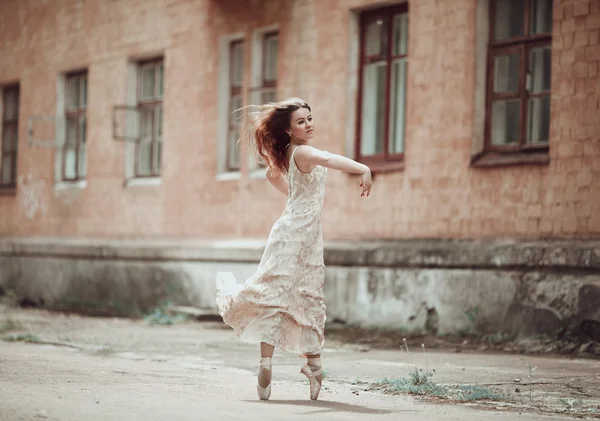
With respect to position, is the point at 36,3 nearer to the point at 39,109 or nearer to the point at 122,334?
the point at 39,109

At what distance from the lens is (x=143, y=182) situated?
56.9 ft

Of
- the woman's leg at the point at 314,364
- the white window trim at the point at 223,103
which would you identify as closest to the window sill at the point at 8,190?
the white window trim at the point at 223,103

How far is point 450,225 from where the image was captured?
39.4 feet

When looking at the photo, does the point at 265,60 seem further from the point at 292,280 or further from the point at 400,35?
the point at 292,280

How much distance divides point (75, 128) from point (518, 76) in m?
9.66

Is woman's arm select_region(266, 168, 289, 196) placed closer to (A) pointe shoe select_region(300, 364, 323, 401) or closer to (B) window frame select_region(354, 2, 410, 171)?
(A) pointe shoe select_region(300, 364, 323, 401)

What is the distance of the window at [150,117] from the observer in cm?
1723

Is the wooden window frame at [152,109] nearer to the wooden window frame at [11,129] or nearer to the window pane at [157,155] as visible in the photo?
the window pane at [157,155]

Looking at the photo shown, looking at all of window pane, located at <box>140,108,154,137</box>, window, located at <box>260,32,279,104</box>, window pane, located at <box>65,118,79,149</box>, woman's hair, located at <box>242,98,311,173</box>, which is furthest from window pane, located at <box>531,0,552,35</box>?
window pane, located at <box>65,118,79,149</box>

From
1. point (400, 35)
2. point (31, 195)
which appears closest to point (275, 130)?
point (400, 35)

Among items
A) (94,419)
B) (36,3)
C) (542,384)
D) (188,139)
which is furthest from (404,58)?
(36,3)

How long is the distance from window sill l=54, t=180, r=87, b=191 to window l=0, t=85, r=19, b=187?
2001 mm

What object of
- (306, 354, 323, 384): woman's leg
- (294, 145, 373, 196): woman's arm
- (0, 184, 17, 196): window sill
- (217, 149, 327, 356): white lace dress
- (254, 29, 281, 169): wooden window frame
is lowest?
(306, 354, 323, 384): woman's leg

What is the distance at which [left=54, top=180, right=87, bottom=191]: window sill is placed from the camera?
18797 millimetres
